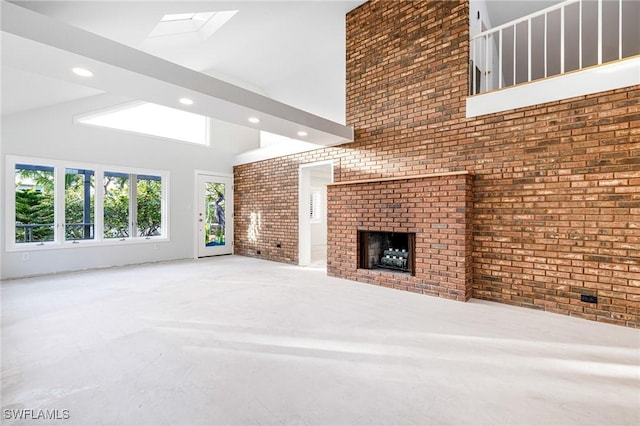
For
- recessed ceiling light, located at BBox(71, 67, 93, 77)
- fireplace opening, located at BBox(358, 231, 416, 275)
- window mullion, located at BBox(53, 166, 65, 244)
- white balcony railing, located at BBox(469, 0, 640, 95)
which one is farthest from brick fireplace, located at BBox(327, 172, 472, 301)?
window mullion, located at BBox(53, 166, 65, 244)

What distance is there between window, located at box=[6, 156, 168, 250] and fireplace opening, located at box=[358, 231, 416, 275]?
4.63m

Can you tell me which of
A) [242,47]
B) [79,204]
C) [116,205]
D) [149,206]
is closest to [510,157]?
[242,47]

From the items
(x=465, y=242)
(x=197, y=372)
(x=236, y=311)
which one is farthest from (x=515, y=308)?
(x=197, y=372)

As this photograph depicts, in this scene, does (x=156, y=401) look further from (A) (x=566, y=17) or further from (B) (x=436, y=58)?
(A) (x=566, y=17)

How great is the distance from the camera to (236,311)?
11.1 feet

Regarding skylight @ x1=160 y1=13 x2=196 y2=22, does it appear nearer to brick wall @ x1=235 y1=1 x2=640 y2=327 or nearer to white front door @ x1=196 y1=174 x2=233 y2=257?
brick wall @ x1=235 y1=1 x2=640 y2=327

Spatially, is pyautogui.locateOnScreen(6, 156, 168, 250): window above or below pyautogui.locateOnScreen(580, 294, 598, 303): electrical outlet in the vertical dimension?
above

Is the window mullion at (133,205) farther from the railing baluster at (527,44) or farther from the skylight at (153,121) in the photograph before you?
the railing baluster at (527,44)

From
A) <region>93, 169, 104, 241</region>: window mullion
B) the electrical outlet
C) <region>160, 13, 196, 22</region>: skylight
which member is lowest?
the electrical outlet

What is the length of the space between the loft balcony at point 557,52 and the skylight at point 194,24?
380cm

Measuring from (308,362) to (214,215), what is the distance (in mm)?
6310

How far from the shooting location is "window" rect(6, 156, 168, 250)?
5.10 metres

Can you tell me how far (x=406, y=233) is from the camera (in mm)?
4547

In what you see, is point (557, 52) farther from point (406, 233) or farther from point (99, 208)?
point (99, 208)
